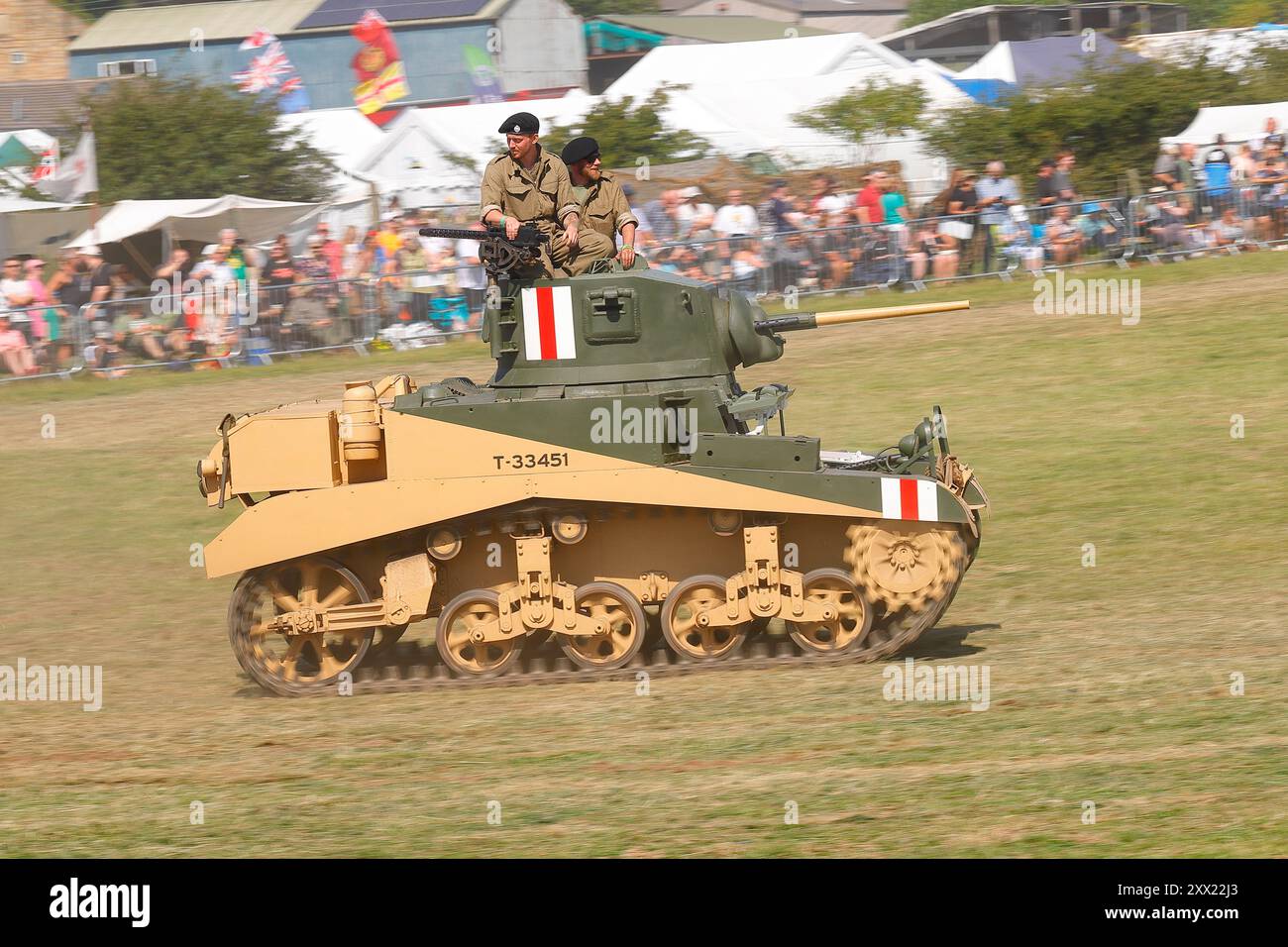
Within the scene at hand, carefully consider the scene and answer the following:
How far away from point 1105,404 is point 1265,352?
2.83 meters

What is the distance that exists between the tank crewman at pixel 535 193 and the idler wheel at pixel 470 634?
239 cm

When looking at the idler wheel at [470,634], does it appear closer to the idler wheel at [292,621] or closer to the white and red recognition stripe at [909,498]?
the idler wheel at [292,621]

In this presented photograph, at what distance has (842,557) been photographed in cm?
1141

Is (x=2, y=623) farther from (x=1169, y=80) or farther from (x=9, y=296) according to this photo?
(x=1169, y=80)

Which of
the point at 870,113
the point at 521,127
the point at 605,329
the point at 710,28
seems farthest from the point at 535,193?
the point at 710,28

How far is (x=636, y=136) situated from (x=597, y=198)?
23.6 m

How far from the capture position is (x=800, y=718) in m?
9.82

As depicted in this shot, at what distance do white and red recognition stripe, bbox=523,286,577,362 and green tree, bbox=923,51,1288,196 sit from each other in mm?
21340

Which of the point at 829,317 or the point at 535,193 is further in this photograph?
the point at 829,317

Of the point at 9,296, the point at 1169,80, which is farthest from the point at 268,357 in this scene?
the point at 1169,80

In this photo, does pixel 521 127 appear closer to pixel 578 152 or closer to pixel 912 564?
pixel 578 152

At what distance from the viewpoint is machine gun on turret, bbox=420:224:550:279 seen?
11422 mm

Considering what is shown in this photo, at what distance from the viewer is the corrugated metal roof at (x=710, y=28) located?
Answer: 6912 centimetres

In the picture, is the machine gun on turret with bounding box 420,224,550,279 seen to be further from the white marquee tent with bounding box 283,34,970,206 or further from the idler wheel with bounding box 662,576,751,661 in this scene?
the white marquee tent with bounding box 283,34,970,206
